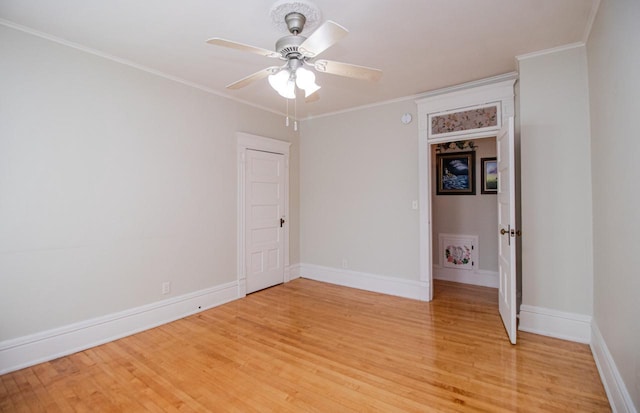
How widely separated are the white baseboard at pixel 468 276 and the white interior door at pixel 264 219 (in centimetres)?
269

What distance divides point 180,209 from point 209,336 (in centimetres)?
147

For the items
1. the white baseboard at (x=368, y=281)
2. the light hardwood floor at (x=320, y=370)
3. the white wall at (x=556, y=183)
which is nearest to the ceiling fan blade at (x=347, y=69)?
→ the white wall at (x=556, y=183)

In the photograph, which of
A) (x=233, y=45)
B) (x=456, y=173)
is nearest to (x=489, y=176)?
(x=456, y=173)

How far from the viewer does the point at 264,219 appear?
14.6ft

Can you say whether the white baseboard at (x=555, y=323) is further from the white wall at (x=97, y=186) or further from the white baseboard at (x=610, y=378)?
the white wall at (x=97, y=186)

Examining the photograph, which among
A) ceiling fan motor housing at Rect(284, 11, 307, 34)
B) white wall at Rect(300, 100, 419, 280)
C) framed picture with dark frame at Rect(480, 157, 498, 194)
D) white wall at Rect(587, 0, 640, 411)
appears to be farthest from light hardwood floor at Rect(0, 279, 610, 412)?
ceiling fan motor housing at Rect(284, 11, 307, 34)

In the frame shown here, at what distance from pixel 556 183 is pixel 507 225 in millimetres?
595

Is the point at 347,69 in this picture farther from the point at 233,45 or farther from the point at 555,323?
the point at 555,323

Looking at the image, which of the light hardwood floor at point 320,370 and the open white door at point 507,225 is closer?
the light hardwood floor at point 320,370

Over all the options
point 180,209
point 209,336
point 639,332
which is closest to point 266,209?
point 180,209

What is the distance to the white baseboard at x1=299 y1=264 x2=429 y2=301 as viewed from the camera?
391 centimetres

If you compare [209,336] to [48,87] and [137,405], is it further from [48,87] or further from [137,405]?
[48,87]

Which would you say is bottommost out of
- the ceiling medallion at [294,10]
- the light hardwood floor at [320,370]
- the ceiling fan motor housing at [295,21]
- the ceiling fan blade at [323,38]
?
the light hardwood floor at [320,370]

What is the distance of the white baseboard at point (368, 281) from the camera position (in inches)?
154
